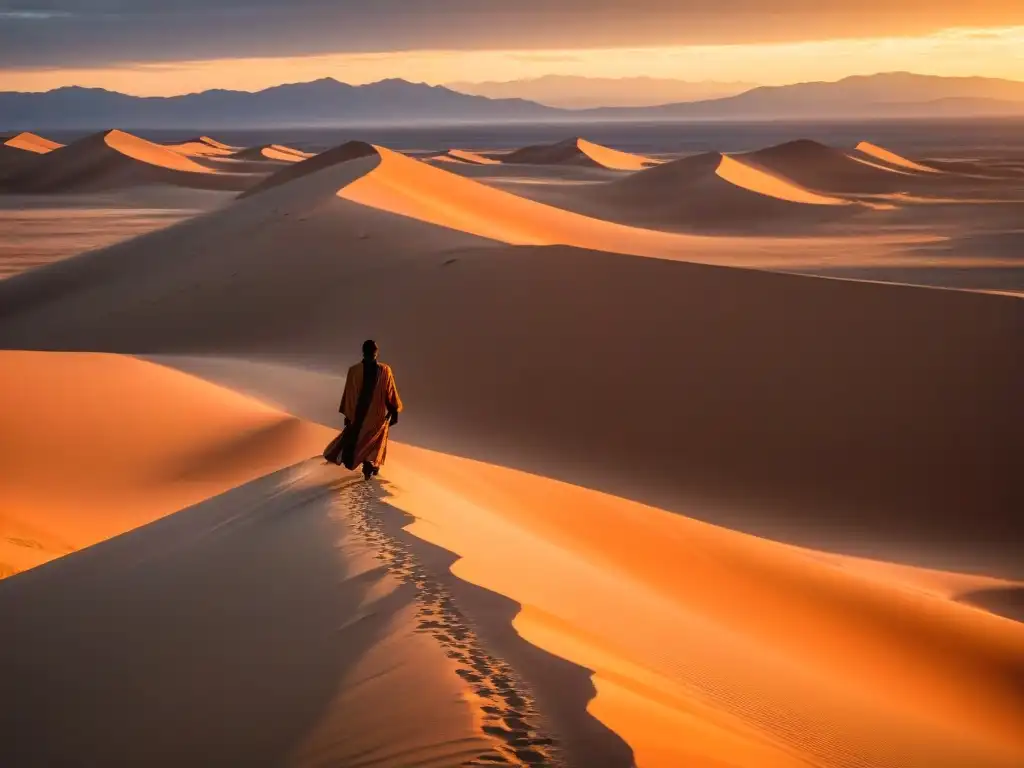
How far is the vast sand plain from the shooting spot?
14.8ft

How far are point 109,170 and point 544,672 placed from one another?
6932 cm

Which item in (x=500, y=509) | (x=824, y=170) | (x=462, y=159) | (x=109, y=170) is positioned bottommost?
(x=109, y=170)

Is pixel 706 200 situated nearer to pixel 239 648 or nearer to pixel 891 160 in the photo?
pixel 891 160

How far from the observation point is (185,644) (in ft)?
17.0

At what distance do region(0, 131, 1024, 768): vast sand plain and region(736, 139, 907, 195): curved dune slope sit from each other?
30977 millimetres

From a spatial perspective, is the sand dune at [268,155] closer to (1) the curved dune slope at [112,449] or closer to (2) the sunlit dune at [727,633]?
(1) the curved dune slope at [112,449]

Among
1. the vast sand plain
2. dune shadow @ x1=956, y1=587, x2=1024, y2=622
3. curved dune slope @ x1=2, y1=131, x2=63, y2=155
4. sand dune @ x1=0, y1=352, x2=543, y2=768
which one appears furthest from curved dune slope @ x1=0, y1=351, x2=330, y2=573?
curved dune slope @ x1=2, y1=131, x2=63, y2=155

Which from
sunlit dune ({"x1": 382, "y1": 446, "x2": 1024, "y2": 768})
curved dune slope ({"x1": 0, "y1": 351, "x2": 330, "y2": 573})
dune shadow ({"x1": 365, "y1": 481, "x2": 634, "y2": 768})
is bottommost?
curved dune slope ({"x1": 0, "y1": 351, "x2": 330, "y2": 573})

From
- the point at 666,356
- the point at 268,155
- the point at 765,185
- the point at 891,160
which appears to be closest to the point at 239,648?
the point at 666,356

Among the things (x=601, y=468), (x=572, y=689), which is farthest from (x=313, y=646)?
(x=601, y=468)

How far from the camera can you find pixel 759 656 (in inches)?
251

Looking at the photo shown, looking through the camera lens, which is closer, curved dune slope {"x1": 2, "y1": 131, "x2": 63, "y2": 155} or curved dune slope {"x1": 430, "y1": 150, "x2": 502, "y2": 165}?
curved dune slope {"x1": 430, "y1": 150, "x2": 502, "y2": 165}

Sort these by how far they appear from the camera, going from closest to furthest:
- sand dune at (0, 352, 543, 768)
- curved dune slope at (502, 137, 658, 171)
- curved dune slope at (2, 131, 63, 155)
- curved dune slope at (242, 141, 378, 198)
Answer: sand dune at (0, 352, 543, 768) → curved dune slope at (242, 141, 378, 198) → curved dune slope at (502, 137, 658, 171) → curved dune slope at (2, 131, 63, 155)

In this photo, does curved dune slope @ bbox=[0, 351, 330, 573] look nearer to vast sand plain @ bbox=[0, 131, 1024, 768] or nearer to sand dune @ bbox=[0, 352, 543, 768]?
vast sand plain @ bbox=[0, 131, 1024, 768]
